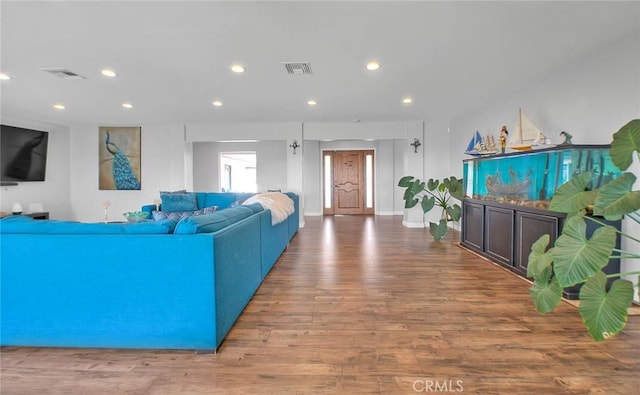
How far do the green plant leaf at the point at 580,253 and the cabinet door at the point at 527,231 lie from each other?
1.59 m

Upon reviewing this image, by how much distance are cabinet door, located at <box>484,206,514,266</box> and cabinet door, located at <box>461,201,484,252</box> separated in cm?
13

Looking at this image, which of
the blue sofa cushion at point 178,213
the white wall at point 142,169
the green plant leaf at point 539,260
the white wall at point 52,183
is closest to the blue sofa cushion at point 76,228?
the green plant leaf at point 539,260

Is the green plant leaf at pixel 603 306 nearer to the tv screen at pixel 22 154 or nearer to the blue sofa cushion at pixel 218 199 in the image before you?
the blue sofa cushion at pixel 218 199

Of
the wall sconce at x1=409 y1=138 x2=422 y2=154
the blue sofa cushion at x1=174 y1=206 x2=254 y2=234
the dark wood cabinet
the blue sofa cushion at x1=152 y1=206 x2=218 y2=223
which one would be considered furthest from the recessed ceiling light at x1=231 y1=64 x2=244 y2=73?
the wall sconce at x1=409 y1=138 x2=422 y2=154

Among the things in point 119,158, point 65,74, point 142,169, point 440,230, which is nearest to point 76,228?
point 65,74

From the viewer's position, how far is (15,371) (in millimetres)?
1722

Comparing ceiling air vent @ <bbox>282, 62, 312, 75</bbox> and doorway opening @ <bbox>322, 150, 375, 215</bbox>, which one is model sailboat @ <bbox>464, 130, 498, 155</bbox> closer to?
ceiling air vent @ <bbox>282, 62, 312, 75</bbox>

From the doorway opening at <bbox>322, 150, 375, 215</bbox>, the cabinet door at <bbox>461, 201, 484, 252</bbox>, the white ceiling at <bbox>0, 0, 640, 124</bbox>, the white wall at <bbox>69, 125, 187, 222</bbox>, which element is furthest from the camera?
the doorway opening at <bbox>322, 150, 375, 215</bbox>

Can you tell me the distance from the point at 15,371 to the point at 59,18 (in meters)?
2.47

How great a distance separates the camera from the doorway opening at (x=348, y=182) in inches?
374

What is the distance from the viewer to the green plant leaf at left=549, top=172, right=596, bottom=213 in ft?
5.63

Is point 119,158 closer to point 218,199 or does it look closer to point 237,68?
point 218,199

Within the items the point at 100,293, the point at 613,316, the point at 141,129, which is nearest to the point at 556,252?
the point at 613,316

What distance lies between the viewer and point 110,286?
186 centimetres
